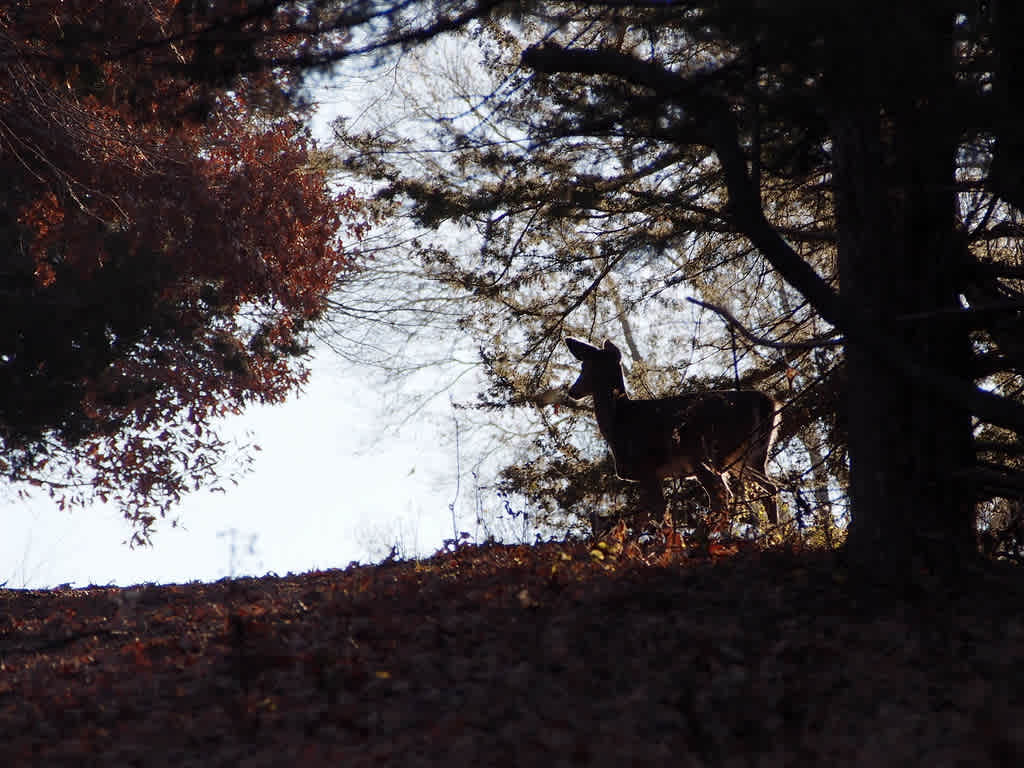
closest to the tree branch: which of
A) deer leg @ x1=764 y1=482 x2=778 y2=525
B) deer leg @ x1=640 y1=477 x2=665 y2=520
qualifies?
deer leg @ x1=764 y1=482 x2=778 y2=525

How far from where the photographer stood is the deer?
9586mm

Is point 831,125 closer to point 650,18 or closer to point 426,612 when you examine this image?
point 650,18

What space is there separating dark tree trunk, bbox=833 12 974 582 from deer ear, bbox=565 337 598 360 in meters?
3.59

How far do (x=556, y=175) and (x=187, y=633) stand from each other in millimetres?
4799

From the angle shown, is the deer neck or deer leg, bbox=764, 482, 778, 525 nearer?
deer leg, bbox=764, 482, 778, 525

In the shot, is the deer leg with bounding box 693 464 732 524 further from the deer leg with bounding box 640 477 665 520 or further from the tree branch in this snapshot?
the tree branch

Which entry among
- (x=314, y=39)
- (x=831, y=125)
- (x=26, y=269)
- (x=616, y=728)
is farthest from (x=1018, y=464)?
(x=26, y=269)

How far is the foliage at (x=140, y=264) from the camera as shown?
11406 millimetres

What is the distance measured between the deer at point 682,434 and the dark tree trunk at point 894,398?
8.36 feet

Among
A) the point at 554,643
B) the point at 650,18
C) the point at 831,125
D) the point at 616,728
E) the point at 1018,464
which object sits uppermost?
the point at 650,18

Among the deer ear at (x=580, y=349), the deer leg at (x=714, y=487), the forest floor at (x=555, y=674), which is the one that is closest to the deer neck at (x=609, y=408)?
the deer ear at (x=580, y=349)

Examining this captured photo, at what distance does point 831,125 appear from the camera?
264 inches

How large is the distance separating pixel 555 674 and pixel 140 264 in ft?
40.4

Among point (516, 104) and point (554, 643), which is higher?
point (516, 104)
